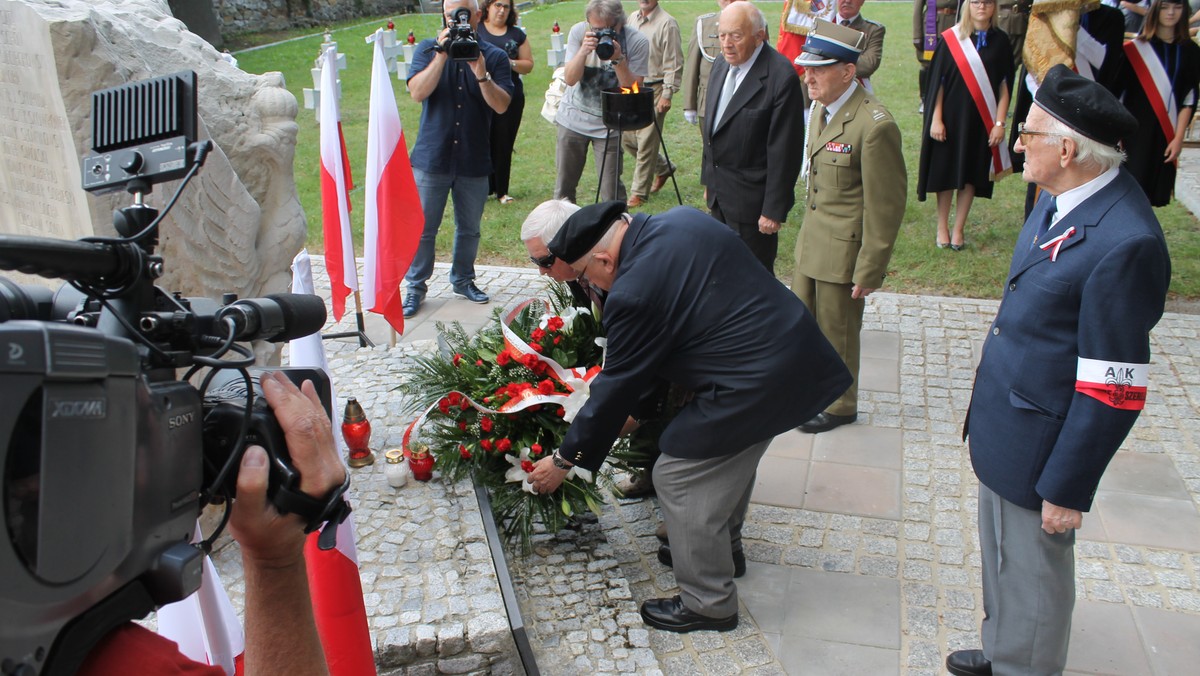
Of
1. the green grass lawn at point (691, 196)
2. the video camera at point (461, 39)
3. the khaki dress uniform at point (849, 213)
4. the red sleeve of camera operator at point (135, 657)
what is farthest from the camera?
the green grass lawn at point (691, 196)

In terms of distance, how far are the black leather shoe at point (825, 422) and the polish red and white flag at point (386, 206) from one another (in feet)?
8.51

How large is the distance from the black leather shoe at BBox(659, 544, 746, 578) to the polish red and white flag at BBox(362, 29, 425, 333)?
2549 millimetres

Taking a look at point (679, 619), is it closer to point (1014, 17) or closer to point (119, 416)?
point (119, 416)

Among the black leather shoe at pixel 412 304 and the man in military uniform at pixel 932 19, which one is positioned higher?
the man in military uniform at pixel 932 19

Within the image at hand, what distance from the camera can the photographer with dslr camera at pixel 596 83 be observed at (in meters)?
7.80

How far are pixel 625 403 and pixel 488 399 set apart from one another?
0.88 meters

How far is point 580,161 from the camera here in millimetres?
8352

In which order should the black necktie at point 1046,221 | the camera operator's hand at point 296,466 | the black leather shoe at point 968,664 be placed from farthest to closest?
the black leather shoe at point 968,664 → the black necktie at point 1046,221 → the camera operator's hand at point 296,466

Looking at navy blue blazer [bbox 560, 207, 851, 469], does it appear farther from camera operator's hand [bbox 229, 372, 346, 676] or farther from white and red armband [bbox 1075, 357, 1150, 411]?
camera operator's hand [bbox 229, 372, 346, 676]

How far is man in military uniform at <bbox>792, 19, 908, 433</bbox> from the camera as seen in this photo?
4.93 metres

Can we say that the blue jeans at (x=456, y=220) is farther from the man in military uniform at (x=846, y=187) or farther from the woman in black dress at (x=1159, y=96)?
the woman in black dress at (x=1159, y=96)

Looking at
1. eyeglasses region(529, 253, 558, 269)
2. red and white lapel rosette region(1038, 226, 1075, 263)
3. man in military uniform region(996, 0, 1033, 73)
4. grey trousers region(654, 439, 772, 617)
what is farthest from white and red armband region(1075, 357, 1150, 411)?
man in military uniform region(996, 0, 1033, 73)

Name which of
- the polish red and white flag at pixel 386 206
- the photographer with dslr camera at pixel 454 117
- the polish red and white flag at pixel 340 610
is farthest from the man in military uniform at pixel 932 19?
the polish red and white flag at pixel 340 610

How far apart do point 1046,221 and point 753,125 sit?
2963mm
